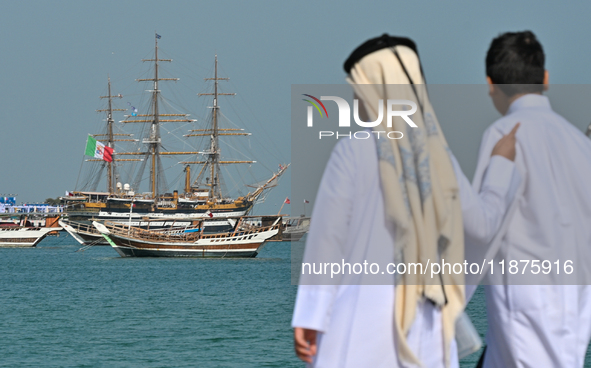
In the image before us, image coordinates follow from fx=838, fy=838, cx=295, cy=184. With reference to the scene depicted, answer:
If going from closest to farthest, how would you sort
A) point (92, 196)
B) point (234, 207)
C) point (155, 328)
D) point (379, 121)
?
point (379, 121) → point (155, 328) → point (234, 207) → point (92, 196)

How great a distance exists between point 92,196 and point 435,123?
96.4m

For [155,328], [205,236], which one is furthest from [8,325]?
[205,236]

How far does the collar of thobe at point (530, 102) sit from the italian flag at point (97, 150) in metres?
80.4

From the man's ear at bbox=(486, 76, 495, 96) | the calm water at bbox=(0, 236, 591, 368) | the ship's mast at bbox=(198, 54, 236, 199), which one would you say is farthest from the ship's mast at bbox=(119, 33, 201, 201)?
the man's ear at bbox=(486, 76, 495, 96)

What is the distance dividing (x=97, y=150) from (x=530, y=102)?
80762mm

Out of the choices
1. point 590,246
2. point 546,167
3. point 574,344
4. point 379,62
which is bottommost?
point 574,344

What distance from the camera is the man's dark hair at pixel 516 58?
2939 mm

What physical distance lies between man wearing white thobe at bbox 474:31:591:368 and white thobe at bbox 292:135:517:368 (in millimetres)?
508

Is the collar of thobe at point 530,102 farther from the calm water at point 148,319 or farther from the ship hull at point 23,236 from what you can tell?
the ship hull at point 23,236

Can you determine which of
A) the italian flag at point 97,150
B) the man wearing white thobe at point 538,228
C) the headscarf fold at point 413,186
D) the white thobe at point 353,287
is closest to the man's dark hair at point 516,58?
the man wearing white thobe at point 538,228

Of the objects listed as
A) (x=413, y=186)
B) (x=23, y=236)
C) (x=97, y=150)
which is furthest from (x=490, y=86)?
(x=97, y=150)

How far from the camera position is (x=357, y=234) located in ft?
8.20

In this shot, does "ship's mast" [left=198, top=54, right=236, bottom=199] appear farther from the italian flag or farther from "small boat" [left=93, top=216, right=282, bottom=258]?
"small boat" [left=93, top=216, right=282, bottom=258]

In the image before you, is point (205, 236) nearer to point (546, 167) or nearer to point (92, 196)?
point (92, 196)
